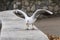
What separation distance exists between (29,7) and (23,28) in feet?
17.8

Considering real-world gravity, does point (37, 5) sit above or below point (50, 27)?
below

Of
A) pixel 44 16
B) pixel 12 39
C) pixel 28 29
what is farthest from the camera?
pixel 44 16

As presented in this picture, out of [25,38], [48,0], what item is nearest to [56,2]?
[48,0]

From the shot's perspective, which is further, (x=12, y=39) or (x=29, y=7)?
(x=29, y=7)

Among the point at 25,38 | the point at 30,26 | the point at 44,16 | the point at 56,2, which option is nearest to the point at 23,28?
the point at 30,26

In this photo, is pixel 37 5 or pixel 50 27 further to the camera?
pixel 37 5

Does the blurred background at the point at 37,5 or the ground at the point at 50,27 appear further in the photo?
the blurred background at the point at 37,5

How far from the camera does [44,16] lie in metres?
8.46

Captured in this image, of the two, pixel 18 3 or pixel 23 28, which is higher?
pixel 23 28

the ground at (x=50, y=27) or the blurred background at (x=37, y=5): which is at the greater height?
the ground at (x=50, y=27)

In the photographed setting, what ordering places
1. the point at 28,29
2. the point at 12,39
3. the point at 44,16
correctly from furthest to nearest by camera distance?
the point at 44,16
the point at 28,29
the point at 12,39

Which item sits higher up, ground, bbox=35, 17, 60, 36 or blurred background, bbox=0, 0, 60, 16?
ground, bbox=35, 17, 60, 36

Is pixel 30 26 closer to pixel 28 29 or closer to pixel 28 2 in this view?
pixel 28 29

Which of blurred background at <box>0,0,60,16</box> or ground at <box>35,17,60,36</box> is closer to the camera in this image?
ground at <box>35,17,60,36</box>
